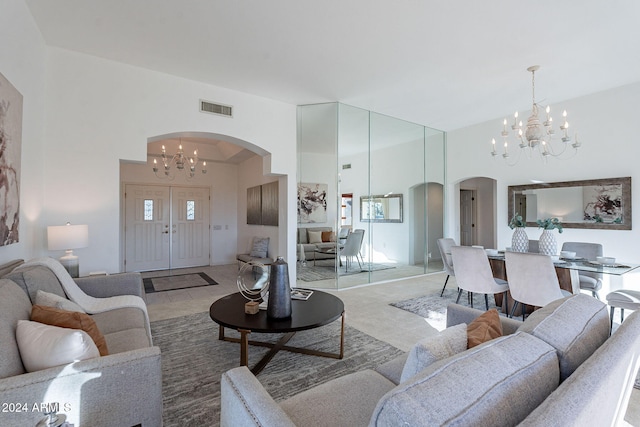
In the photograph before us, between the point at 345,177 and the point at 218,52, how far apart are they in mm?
2831

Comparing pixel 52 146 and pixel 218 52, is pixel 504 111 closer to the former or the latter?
pixel 218 52

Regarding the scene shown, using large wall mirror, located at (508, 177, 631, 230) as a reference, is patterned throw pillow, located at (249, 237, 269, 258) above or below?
below

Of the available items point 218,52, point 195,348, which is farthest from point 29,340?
point 218,52

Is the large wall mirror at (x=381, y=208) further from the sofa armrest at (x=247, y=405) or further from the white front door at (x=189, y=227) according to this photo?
the sofa armrest at (x=247, y=405)

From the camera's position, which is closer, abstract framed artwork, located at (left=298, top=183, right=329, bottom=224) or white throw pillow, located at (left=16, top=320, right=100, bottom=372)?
white throw pillow, located at (left=16, top=320, right=100, bottom=372)

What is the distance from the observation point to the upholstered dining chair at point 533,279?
2.90 meters

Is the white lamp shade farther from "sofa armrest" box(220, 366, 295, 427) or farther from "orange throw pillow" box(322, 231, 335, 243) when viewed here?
"orange throw pillow" box(322, 231, 335, 243)

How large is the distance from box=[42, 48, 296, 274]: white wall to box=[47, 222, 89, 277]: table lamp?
1.49 feet


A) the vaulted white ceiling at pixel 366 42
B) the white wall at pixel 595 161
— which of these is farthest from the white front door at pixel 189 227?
the white wall at pixel 595 161

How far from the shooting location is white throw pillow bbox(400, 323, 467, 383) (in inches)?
37.1

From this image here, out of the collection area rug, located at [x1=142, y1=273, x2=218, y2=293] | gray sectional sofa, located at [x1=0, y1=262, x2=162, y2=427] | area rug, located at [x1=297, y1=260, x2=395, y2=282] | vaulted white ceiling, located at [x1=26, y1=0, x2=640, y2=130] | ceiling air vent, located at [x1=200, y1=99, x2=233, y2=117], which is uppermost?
vaulted white ceiling, located at [x1=26, y1=0, x2=640, y2=130]

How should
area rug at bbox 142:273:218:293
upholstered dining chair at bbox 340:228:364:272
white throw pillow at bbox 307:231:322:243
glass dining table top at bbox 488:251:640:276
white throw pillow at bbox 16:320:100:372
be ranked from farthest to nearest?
white throw pillow at bbox 307:231:322:243 → upholstered dining chair at bbox 340:228:364:272 → area rug at bbox 142:273:218:293 → glass dining table top at bbox 488:251:640:276 → white throw pillow at bbox 16:320:100:372

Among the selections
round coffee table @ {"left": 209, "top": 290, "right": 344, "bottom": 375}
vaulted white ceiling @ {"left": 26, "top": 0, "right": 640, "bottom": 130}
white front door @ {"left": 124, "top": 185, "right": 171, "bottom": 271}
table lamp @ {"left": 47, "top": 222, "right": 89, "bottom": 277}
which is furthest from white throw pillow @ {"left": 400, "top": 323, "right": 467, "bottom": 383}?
white front door @ {"left": 124, "top": 185, "right": 171, "bottom": 271}

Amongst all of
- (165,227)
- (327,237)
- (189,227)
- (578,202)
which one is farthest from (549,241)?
(165,227)
